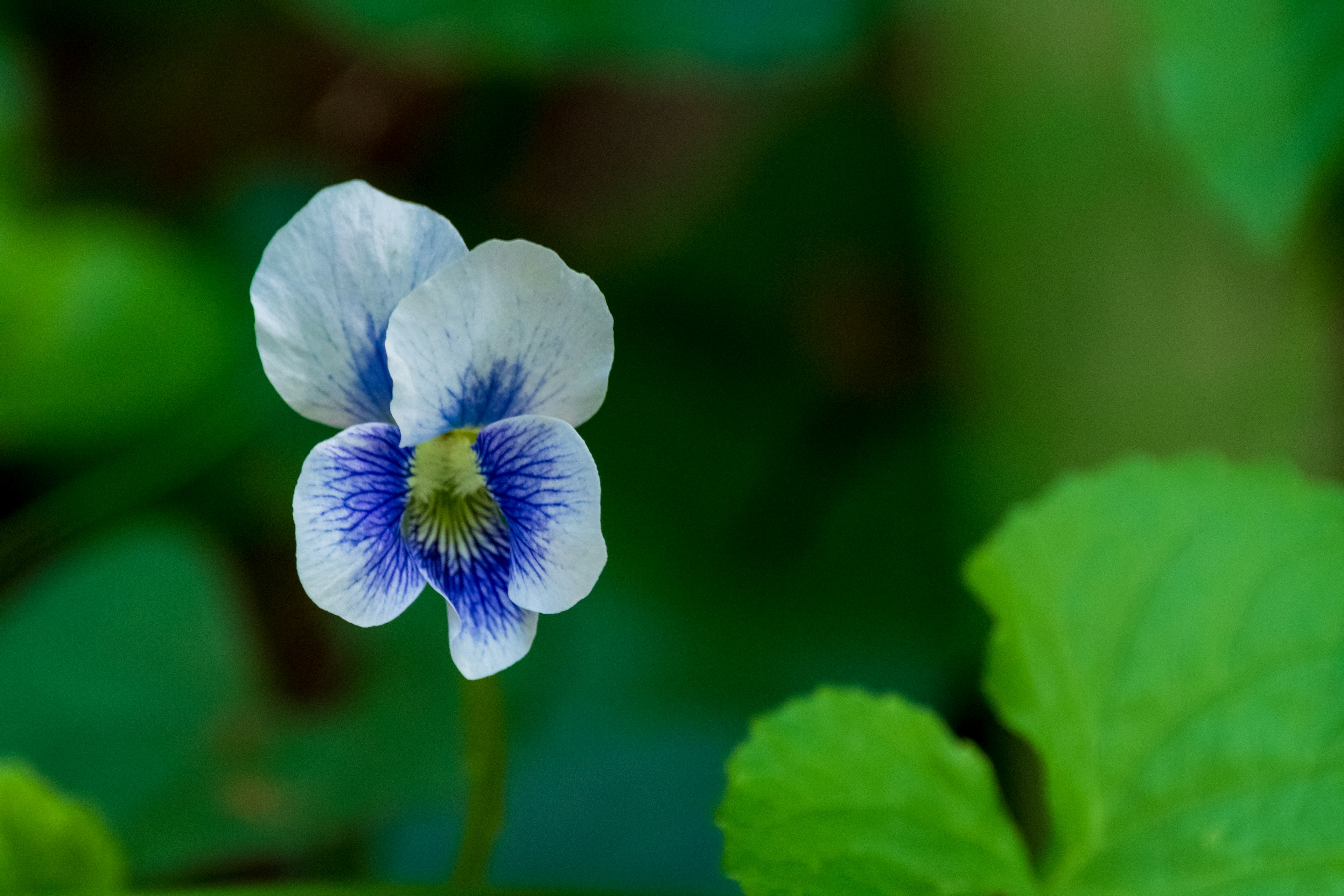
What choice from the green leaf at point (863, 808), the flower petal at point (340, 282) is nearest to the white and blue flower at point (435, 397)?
the flower petal at point (340, 282)

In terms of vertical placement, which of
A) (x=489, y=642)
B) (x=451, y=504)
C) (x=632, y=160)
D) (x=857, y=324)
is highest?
(x=632, y=160)

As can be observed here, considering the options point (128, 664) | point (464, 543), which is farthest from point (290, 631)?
point (464, 543)

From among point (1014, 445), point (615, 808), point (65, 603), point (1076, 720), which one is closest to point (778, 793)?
point (1076, 720)

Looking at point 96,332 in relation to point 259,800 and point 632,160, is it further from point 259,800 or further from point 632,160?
point 632,160

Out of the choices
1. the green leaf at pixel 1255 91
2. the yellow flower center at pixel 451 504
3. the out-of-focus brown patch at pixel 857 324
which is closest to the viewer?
the yellow flower center at pixel 451 504

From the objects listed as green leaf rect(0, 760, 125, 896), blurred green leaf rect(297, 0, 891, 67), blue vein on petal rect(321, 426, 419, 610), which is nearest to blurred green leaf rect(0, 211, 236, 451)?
blurred green leaf rect(297, 0, 891, 67)

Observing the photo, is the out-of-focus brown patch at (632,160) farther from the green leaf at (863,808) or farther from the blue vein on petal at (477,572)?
the blue vein on petal at (477,572)
